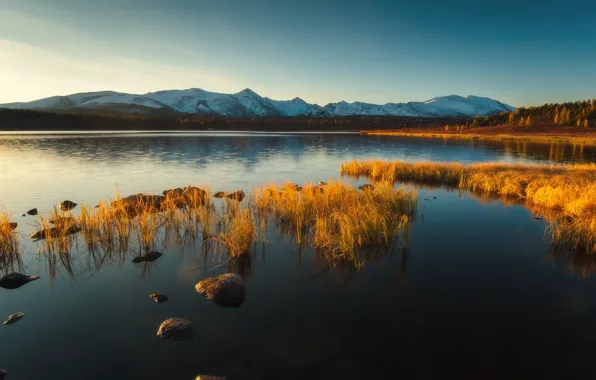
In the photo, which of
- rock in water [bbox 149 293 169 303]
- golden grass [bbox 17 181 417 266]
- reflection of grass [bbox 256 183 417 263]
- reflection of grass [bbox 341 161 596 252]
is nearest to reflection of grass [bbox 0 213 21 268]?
golden grass [bbox 17 181 417 266]

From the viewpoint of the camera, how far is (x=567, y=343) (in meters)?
7.86

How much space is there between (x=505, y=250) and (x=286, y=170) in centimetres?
2889

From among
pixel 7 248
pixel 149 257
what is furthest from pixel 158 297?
pixel 7 248

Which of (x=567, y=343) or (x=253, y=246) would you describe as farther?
(x=253, y=246)

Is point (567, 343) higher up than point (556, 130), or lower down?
lower down

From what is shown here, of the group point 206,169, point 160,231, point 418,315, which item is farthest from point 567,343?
point 206,169

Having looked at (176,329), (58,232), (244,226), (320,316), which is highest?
(244,226)

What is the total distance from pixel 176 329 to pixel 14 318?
436cm

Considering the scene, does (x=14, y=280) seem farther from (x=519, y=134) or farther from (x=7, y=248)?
(x=519, y=134)

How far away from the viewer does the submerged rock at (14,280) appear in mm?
9938

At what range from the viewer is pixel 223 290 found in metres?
9.45

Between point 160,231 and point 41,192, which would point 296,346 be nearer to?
point 160,231

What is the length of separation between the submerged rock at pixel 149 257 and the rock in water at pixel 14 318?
11.8ft

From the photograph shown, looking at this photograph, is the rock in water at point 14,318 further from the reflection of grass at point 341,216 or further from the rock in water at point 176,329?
the reflection of grass at point 341,216
